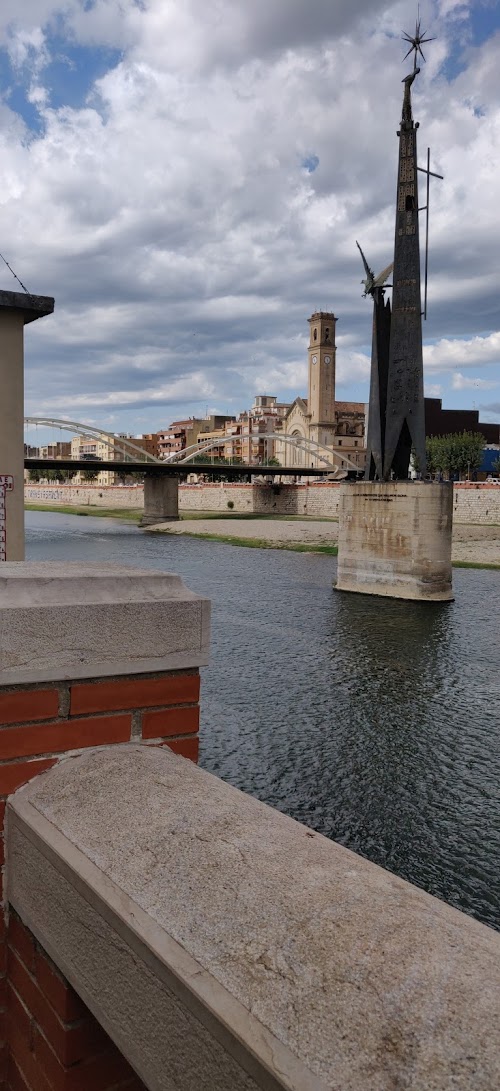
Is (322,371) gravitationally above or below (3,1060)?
above

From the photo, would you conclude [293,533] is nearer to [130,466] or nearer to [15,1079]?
[130,466]

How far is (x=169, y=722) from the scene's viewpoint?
2.73 m

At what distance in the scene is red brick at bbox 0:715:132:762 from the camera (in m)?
2.44

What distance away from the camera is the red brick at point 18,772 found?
2420 mm

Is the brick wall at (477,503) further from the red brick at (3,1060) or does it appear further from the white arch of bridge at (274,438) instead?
the red brick at (3,1060)

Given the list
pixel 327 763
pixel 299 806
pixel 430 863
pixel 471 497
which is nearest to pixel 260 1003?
pixel 430 863

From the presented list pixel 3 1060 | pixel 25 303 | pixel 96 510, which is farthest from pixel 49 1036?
pixel 96 510

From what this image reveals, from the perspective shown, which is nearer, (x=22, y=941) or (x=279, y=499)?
(x=22, y=941)

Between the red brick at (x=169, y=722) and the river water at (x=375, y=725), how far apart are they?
25.3ft

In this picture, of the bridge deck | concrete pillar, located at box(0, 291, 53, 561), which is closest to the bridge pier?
the bridge deck

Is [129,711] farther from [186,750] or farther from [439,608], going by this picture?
[439,608]

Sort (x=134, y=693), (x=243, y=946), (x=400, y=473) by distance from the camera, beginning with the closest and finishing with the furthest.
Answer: (x=243, y=946) → (x=134, y=693) → (x=400, y=473)

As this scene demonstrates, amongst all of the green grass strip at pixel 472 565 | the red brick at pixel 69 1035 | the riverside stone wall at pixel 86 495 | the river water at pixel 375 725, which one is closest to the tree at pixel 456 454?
the riverside stone wall at pixel 86 495

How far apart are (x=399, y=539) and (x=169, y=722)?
31.8 metres
